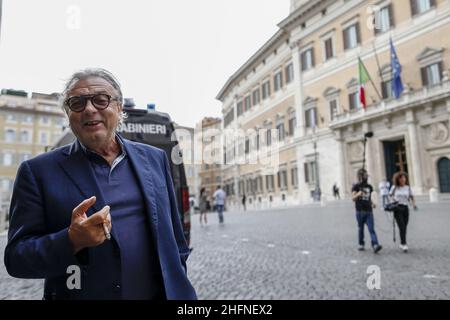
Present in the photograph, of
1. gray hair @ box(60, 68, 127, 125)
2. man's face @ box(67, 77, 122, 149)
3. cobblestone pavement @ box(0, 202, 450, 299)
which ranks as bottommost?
cobblestone pavement @ box(0, 202, 450, 299)

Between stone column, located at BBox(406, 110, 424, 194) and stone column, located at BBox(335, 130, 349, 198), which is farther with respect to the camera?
stone column, located at BBox(335, 130, 349, 198)

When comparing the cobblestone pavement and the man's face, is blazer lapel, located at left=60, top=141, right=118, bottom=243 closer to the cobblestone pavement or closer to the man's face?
the man's face

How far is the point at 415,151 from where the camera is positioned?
18.7 m

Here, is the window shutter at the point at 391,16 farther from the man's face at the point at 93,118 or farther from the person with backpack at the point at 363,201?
the man's face at the point at 93,118

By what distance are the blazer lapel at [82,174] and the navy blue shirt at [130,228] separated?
0.02 metres

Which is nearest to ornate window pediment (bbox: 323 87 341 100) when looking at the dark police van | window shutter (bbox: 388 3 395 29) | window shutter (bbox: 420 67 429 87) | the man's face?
window shutter (bbox: 388 3 395 29)

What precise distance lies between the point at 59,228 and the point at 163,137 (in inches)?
148

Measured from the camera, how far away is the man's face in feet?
3.75

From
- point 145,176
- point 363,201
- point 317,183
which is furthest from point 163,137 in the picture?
point 317,183

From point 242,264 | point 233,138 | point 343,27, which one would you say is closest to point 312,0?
point 343,27

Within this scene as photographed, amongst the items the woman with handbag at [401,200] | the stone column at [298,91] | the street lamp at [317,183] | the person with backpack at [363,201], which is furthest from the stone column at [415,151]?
the person with backpack at [363,201]

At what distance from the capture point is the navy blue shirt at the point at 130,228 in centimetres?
116

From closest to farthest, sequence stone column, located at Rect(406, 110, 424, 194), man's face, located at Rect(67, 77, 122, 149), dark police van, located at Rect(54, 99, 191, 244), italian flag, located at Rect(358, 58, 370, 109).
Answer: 1. man's face, located at Rect(67, 77, 122, 149)
2. dark police van, located at Rect(54, 99, 191, 244)
3. stone column, located at Rect(406, 110, 424, 194)
4. italian flag, located at Rect(358, 58, 370, 109)
